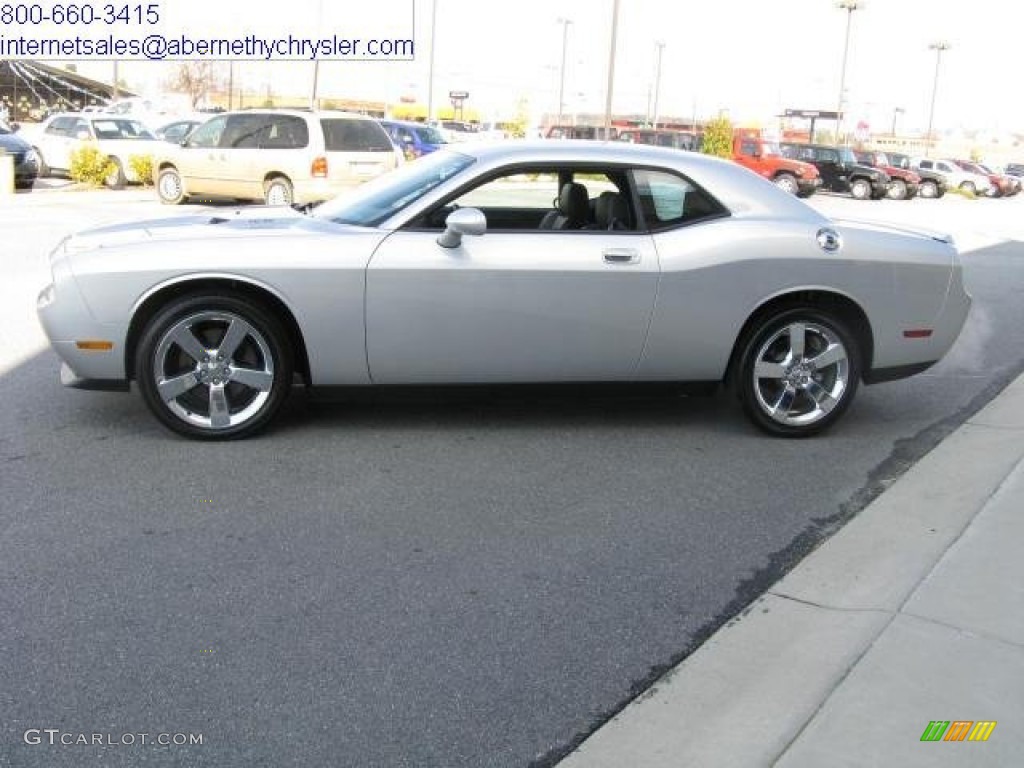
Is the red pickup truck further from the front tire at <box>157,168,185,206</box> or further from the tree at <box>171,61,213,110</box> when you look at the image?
the tree at <box>171,61,213,110</box>

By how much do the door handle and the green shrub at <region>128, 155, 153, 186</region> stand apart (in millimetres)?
18723

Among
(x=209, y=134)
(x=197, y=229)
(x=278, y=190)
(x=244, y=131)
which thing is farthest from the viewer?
(x=209, y=134)

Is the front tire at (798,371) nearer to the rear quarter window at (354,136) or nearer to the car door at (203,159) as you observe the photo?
the rear quarter window at (354,136)

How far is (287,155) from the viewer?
1684cm

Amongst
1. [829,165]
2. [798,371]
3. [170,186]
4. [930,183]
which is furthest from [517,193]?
[930,183]

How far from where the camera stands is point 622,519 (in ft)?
14.8

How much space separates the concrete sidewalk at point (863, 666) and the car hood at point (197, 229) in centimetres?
286

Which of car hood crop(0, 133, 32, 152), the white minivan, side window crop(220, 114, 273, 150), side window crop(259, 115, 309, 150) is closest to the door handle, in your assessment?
the white minivan

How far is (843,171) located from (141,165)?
23.7m

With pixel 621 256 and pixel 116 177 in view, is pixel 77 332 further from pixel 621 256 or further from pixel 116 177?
pixel 116 177

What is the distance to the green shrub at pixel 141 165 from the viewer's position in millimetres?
21938

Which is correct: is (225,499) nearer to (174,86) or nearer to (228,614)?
(228,614)

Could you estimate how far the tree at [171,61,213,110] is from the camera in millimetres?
82250

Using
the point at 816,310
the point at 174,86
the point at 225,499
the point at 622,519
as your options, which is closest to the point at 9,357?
the point at 225,499
